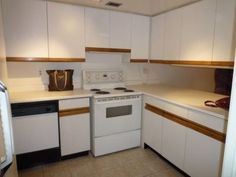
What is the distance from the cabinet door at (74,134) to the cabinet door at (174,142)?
104 cm

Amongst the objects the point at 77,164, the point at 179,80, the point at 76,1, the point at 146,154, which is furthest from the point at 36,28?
the point at 179,80

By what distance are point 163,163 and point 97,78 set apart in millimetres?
1591

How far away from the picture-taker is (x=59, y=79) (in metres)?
2.49

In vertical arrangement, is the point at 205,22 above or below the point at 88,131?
above

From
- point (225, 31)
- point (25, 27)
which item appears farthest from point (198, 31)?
point (25, 27)

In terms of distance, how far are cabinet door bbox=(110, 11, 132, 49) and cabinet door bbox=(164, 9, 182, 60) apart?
58 centimetres

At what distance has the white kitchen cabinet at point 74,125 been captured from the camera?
2244mm

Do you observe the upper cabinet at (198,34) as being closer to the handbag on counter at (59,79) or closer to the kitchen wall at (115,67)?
the kitchen wall at (115,67)

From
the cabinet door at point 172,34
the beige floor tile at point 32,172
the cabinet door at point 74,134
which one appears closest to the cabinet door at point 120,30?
the cabinet door at point 172,34

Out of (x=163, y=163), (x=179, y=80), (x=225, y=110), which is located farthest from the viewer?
(x=179, y=80)

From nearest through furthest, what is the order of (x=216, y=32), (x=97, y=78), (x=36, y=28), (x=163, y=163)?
(x=216, y=32), (x=36, y=28), (x=163, y=163), (x=97, y=78)

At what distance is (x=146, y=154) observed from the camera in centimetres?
258

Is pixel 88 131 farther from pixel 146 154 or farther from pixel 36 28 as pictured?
pixel 36 28

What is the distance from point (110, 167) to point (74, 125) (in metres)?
0.72
